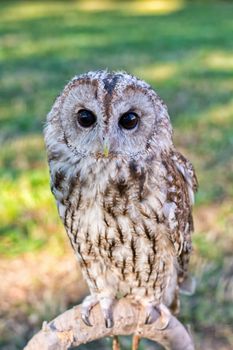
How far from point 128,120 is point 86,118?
0.09 meters

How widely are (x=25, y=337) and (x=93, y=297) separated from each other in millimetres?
563

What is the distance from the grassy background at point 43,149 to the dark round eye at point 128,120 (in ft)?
3.53

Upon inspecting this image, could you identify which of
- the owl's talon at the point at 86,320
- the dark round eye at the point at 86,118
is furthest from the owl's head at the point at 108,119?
the owl's talon at the point at 86,320

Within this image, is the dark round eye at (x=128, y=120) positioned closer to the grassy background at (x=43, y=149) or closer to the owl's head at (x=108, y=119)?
the owl's head at (x=108, y=119)

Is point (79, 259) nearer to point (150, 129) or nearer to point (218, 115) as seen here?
point (150, 129)

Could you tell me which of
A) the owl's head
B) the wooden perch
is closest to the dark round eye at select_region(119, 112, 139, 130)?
the owl's head

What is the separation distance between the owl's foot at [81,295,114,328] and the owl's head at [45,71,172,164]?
1.19ft

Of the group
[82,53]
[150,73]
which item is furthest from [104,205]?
[82,53]

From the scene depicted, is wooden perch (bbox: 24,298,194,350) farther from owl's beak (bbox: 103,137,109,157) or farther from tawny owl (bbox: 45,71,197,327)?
owl's beak (bbox: 103,137,109,157)

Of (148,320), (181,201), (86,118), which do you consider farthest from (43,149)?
(86,118)

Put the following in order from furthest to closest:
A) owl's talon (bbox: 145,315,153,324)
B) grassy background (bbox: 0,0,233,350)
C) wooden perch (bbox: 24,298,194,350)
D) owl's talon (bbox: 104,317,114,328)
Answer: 1. grassy background (bbox: 0,0,233,350)
2. owl's talon (bbox: 145,315,153,324)
3. owl's talon (bbox: 104,317,114,328)
4. wooden perch (bbox: 24,298,194,350)

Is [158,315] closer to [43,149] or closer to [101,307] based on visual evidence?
[101,307]

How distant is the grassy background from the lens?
238cm

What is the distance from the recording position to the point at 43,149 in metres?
3.91
